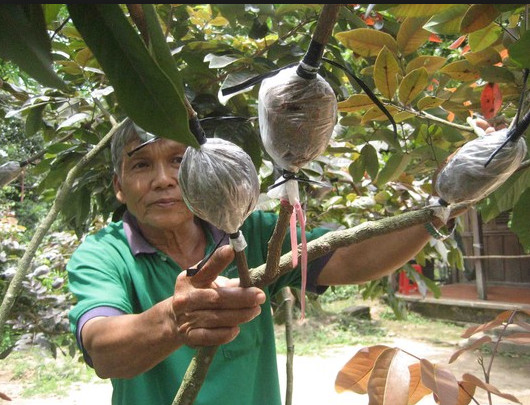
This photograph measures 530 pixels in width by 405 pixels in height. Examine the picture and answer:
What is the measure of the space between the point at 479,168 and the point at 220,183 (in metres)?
0.30

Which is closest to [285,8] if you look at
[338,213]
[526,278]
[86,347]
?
[86,347]

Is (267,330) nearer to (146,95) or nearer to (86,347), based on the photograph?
(86,347)

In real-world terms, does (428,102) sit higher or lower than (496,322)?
higher

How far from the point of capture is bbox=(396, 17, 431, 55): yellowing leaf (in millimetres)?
869

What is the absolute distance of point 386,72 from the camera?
2.70ft

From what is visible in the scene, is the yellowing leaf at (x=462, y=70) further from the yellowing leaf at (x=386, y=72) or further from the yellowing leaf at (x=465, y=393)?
the yellowing leaf at (x=465, y=393)

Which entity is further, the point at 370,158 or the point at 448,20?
the point at 370,158

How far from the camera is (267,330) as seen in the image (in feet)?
4.56

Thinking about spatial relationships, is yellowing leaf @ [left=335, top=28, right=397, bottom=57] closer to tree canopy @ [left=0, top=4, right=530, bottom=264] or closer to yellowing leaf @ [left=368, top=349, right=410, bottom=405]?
tree canopy @ [left=0, top=4, right=530, bottom=264]

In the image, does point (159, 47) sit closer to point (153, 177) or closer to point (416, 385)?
point (416, 385)

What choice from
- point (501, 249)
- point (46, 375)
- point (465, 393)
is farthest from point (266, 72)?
point (501, 249)

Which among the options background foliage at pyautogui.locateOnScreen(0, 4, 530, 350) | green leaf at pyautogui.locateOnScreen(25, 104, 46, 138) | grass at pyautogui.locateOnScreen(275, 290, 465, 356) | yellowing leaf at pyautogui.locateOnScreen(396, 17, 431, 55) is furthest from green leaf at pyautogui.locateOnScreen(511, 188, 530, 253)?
grass at pyautogui.locateOnScreen(275, 290, 465, 356)

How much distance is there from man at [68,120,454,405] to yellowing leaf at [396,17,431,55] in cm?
32

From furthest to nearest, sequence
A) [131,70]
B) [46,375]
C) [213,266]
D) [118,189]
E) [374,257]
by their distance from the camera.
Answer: [46,375] → [118,189] → [374,257] → [213,266] → [131,70]
